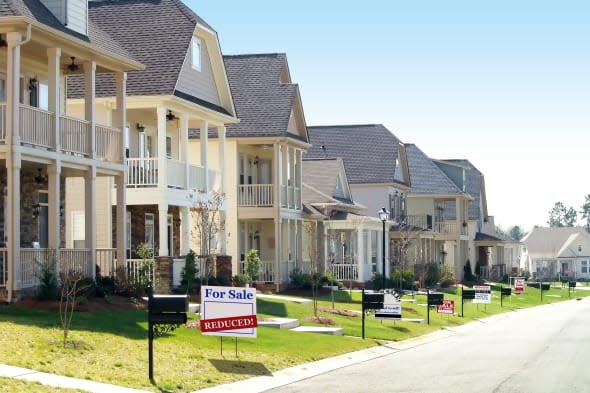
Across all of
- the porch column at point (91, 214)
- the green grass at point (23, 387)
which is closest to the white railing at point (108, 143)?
the porch column at point (91, 214)

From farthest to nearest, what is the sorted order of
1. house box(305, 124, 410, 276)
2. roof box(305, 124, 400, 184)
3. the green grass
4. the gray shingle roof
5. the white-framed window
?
1. the gray shingle roof
2. roof box(305, 124, 400, 184)
3. house box(305, 124, 410, 276)
4. the white-framed window
5. the green grass

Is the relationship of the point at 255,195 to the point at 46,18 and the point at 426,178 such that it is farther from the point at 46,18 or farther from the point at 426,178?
the point at 426,178

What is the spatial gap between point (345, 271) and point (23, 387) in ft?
142

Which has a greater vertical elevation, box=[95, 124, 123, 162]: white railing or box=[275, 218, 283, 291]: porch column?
box=[95, 124, 123, 162]: white railing

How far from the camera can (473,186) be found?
95875 millimetres

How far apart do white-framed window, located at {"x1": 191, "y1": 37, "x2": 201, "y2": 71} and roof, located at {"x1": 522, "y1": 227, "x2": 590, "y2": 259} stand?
370 feet

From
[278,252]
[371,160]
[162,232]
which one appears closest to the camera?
[162,232]

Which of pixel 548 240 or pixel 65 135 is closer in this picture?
pixel 65 135

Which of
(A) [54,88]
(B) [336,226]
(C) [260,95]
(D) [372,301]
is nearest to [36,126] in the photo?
(A) [54,88]

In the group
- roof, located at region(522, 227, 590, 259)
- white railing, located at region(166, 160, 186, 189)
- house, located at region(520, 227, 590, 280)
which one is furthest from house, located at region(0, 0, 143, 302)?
roof, located at region(522, 227, 590, 259)

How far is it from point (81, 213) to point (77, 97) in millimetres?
4037

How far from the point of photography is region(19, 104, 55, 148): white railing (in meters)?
27.0

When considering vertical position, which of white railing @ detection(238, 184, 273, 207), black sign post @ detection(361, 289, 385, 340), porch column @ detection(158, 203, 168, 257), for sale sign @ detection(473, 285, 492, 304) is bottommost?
for sale sign @ detection(473, 285, 492, 304)

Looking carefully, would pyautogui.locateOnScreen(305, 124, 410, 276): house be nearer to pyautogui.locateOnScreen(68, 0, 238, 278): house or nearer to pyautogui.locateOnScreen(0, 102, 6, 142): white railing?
pyautogui.locateOnScreen(68, 0, 238, 278): house
